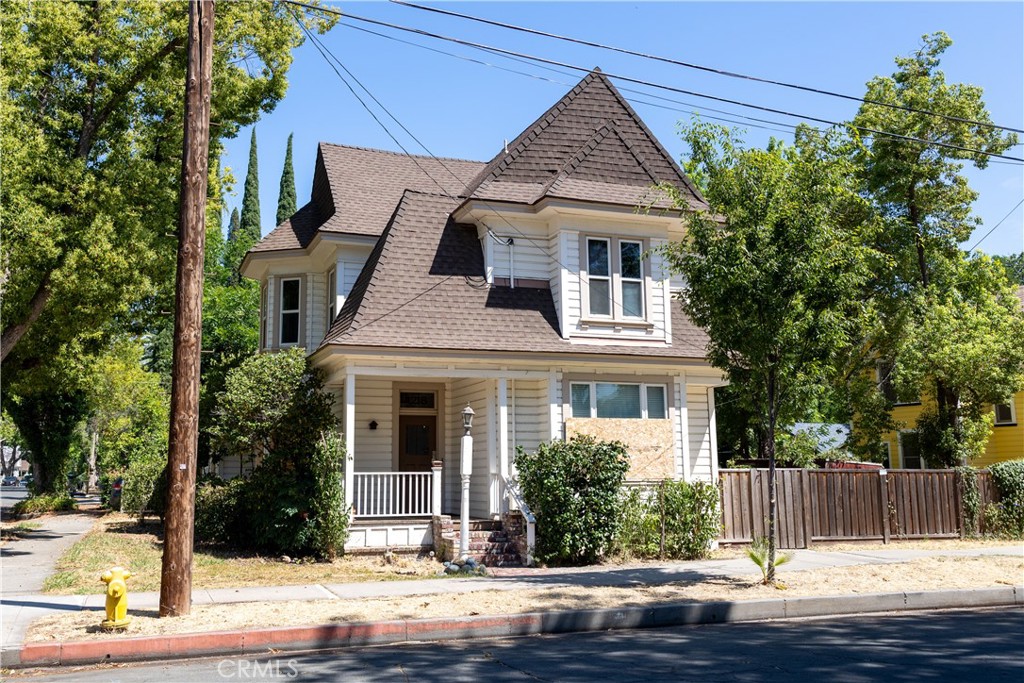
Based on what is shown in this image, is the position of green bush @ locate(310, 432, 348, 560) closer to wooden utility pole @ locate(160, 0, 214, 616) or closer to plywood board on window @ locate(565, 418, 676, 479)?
plywood board on window @ locate(565, 418, 676, 479)

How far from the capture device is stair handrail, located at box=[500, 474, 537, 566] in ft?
48.0

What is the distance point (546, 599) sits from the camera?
1058 cm

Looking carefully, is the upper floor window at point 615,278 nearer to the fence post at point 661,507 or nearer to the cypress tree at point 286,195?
the fence post at point 661,507

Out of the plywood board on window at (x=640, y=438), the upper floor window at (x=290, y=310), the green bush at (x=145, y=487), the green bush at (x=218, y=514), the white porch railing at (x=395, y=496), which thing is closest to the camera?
the white porch railing at (x=395, y=496)

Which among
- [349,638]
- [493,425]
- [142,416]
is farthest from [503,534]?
[142,416]

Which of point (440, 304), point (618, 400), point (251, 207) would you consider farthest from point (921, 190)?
point (251, 207)

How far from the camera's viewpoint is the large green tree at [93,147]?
15.4 metres

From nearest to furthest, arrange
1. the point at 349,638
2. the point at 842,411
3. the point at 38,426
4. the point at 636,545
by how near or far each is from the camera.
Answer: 1. the point at 349,638
2. the point at 636,545
3. the point at 842,411
4. the point at 38,426

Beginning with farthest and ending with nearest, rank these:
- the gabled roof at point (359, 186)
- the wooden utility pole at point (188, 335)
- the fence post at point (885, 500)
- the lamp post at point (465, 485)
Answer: the gabled roof at point (359, 186)
the fence post at point (885, 500)
the lamp post at point (465, 485)
the wooden utility pole at point (188, 335)

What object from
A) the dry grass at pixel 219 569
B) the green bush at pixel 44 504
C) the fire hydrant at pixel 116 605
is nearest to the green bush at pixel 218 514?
the dry grass at pixel 219 569

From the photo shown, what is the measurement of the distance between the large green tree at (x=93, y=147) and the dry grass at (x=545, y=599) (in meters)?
8.29

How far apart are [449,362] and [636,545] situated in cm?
490

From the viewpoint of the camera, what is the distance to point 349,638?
29.2ft

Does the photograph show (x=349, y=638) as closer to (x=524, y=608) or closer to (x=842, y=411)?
(x=524, y=608)
